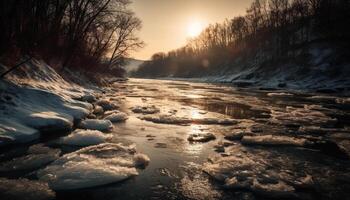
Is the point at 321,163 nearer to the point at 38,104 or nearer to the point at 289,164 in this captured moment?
the point at 289,164

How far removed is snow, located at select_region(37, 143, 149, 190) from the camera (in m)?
4.14

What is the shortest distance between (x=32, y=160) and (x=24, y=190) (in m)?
1.27

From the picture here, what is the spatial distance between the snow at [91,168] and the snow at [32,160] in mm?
300

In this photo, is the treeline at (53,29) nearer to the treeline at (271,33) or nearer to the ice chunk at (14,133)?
the ice chunk at (14,133)

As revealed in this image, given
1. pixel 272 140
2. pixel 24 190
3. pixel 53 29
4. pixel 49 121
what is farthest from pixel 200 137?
pixel 53 29

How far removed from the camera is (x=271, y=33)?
64125 mm

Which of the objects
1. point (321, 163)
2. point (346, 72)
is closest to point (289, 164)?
point (321, 163)

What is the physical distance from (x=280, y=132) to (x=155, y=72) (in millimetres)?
150468

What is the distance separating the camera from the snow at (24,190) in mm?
3652

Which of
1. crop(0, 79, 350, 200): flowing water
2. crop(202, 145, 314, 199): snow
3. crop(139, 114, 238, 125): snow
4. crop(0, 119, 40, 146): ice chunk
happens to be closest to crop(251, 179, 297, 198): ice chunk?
crop(202, 145, 314, 199): snow

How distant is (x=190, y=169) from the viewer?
16.3 ft

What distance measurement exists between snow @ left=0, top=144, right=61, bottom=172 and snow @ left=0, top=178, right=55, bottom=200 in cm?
52

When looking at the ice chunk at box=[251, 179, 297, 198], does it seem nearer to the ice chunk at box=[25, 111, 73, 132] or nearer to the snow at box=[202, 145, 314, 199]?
the snow at box=[202, 145, 314, 199]

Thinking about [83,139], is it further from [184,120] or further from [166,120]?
[184,120]
